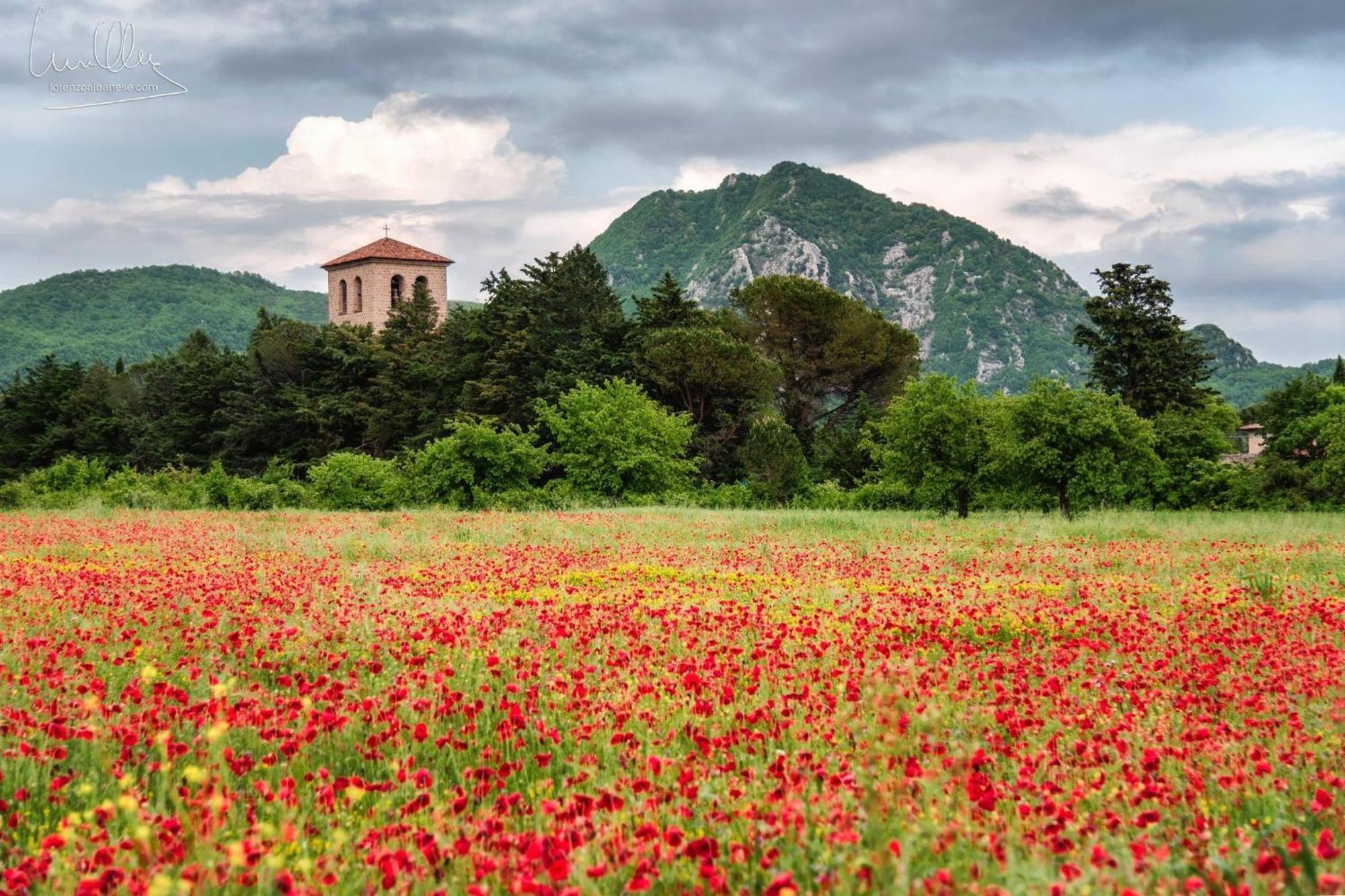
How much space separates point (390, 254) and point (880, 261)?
112 m

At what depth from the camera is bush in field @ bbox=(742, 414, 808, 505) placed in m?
41.9

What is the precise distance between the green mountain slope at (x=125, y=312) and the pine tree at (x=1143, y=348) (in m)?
91.1

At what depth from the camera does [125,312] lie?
401ft

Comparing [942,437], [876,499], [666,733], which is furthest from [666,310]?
[666,733]

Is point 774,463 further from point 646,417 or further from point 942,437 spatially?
point 942,437

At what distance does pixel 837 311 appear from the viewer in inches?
2248

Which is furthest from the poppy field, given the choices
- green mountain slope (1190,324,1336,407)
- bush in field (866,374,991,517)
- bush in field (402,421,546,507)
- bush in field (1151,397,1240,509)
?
green mountain slope (1190,324,1336,407)

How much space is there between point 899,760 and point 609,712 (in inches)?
71.9

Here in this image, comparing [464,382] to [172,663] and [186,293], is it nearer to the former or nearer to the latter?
[172,663]

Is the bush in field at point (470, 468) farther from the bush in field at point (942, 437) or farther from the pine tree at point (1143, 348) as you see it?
the pine tree at point (1143, 348)

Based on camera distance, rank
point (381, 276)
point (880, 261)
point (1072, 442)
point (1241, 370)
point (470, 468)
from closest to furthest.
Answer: point (1072, 442) < point (470, 468) < point (381, 276) < point (1241, 370) < point (880, 261)

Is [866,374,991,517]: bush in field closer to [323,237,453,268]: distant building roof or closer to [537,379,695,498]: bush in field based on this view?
[537,379,695,498]: bush in field

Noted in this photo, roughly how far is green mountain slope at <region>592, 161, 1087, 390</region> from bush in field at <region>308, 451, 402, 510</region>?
101 meters

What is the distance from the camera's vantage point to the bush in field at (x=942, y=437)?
2919cm
